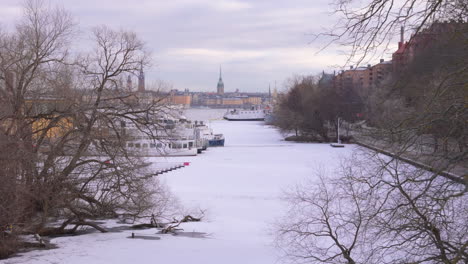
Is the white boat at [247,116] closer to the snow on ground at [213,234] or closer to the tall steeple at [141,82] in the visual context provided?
the snow on ground at [213,234]

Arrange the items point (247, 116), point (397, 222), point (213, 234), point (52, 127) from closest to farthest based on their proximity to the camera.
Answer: point (397, 222), point (213, 234), point (52, 127), point (247, 116)

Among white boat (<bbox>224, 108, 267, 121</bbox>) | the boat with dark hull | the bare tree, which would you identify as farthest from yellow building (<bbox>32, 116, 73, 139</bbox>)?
white boat (<bbox>224, 108, 267, 121</bbox>)

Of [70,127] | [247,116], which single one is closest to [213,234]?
[70,127]

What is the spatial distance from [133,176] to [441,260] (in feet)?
33.3

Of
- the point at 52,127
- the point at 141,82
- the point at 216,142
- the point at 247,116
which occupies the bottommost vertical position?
the point at 216,142

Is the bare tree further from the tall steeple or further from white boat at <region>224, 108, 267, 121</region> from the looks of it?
white boat at <region>224, 108, 267, 121</region>

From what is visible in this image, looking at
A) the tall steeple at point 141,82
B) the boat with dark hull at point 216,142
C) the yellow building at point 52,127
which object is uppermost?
the tall steeple at point 141,82

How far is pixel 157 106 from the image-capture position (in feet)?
52.5

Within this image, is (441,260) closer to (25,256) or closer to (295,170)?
(25,256)

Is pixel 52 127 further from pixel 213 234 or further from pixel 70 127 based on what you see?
pixel 213 234

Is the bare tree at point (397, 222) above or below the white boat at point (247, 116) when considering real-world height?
below

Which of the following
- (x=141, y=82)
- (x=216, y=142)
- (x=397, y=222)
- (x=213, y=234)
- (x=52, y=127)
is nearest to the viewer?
(x=397, y=222)

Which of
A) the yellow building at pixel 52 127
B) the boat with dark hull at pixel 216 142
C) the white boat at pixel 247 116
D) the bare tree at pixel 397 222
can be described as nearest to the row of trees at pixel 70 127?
the yellow building at pixel 52 127

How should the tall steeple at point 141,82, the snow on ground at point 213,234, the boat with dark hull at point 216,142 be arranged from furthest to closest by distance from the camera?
the boat with dark hull at point 216,142 < the tall steeple at point 141,82 < the snow on ground at point 213,234
